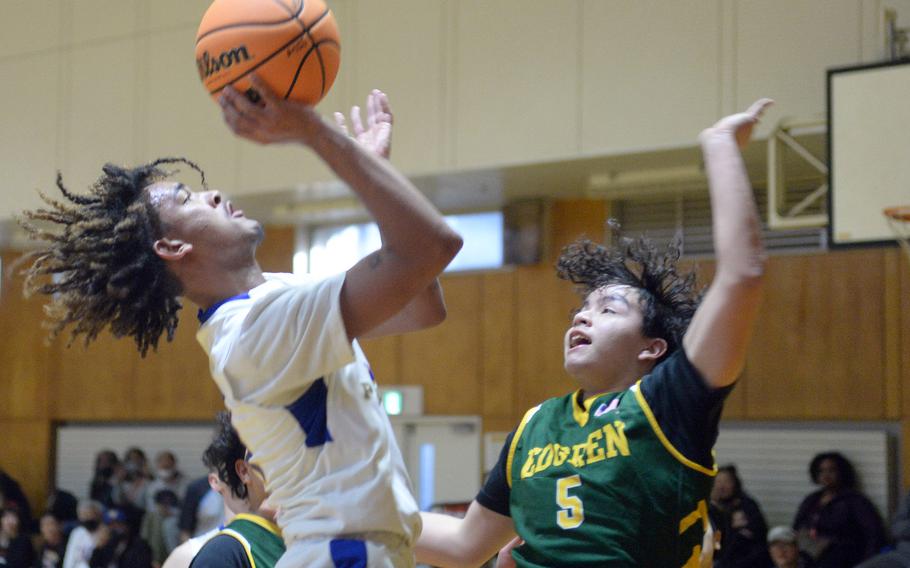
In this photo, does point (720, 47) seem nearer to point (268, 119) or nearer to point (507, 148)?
point (507, 148)

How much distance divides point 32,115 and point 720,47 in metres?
7.73

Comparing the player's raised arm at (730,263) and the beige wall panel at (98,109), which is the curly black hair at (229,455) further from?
the beige wall panel at (98,109)

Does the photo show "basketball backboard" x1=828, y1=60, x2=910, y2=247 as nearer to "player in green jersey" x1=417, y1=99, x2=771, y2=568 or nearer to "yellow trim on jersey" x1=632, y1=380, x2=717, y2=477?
"player in green jersey" x1=417, y1=99, x2=771, y2=568

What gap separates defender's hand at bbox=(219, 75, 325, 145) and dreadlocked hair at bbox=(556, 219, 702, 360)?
3.71ft

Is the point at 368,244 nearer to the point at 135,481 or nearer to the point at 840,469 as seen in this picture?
the point at 135,481

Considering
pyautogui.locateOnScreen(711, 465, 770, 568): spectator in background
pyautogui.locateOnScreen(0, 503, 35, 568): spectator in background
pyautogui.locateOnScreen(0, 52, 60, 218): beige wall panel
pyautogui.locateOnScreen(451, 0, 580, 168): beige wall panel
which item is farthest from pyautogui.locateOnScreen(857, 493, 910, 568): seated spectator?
pyautogui.locateOnScreen(0, 52, 60, 218): beige wall panel

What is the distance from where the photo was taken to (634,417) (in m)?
2.67

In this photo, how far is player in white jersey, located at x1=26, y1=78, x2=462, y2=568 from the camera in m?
2.23

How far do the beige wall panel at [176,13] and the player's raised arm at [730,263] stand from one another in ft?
33.0

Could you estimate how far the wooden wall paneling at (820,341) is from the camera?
973cm

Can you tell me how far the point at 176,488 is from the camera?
12.2m

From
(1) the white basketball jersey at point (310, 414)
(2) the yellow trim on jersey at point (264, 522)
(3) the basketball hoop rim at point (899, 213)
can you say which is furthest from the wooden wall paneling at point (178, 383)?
(1) the white basketball jersey at point (310, 414)

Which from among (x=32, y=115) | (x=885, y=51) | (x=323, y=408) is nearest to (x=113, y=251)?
(x=323, y=408)

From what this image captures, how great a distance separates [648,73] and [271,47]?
721 centimetres
